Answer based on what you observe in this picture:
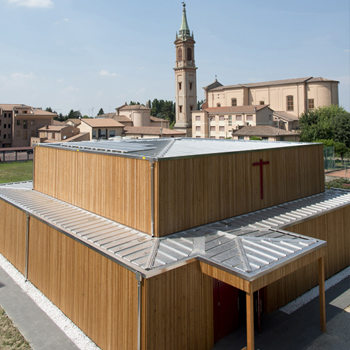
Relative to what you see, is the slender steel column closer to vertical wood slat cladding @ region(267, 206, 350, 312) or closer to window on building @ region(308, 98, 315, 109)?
vertical wood slat cladding @ region(267, 206, 350, 312)

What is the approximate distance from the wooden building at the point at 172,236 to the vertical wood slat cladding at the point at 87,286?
0.03 metres

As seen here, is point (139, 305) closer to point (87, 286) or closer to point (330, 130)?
point (87, 286)

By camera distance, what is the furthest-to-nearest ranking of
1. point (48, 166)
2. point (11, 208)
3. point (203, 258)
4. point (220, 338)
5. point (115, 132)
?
point (115, 132)
point (48, 166)
point (11, 208)
point (220, 338)
point (203, 258)

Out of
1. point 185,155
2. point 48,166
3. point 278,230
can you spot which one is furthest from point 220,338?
point 48,166

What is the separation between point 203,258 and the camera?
770 centimetres

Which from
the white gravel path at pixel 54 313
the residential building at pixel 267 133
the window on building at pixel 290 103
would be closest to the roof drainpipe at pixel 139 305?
the white gravel path at pixel 54 313

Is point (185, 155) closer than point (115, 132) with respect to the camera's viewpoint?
Yes

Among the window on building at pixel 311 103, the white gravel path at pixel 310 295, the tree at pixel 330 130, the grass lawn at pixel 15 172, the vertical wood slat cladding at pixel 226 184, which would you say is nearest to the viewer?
the vertical wood slat cladding at pixel 226 184

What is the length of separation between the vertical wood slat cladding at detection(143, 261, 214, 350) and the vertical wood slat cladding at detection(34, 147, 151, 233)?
6.54 feet

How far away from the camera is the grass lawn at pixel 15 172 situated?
34.2m

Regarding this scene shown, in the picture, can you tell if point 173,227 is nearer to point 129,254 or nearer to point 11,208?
point 129,254

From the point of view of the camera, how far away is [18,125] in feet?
218

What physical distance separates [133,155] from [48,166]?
613 cm

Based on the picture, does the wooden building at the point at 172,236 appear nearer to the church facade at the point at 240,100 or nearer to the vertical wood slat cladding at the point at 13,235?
the vertical wood slat cladding at the point at 13,235
